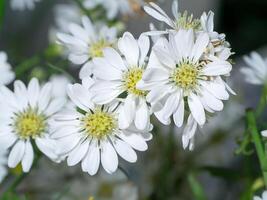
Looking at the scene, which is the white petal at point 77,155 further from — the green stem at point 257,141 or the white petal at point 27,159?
the green stem at point 257,141

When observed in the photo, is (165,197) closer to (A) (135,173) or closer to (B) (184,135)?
(A) (135,173)

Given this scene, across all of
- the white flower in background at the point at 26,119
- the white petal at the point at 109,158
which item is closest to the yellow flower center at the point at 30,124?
the white flower in background at the point at 26,119

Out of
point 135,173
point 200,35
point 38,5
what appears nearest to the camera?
point 200,35

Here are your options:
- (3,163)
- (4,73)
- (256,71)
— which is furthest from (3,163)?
(256,71)

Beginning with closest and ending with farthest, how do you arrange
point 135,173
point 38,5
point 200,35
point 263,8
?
point 200,35, point 135,173, point 38,5, point 263,8

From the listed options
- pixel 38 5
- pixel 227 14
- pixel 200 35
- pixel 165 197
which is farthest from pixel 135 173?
pixel 227 14
